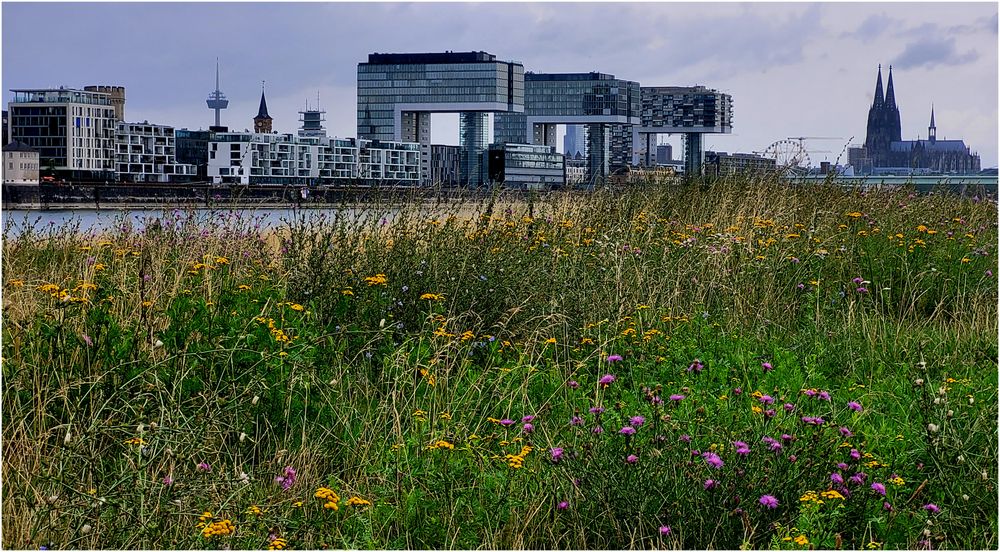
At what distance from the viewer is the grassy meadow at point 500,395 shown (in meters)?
2.86

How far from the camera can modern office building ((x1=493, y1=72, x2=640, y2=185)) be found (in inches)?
5595

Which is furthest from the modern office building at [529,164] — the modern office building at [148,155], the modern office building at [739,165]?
the modern office building at [739,165]

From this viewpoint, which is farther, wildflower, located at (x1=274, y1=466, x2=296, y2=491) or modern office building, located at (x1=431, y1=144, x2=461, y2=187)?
modern office building, located at (x1=431, y1=144, x2=461, y2=187)

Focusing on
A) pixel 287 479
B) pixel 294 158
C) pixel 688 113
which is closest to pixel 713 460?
pixel 287 479

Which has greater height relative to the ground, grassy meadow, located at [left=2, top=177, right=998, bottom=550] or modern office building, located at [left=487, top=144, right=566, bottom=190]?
modern office building, located at [left=487, top=144, right=566, bottom=190]

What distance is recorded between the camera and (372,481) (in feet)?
11.1

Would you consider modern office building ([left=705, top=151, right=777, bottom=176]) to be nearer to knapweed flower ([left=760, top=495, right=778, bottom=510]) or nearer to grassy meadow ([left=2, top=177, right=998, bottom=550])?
grassy meadow ([left=2, top=177, right=998, bottom=550])

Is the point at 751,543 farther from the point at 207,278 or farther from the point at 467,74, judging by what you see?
the point at 467,74

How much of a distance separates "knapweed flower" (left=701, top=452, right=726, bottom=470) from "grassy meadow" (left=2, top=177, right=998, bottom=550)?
2cm

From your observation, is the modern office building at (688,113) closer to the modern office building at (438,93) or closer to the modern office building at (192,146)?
the modern office building at (438,93)

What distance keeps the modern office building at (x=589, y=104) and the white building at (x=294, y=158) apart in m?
22.0

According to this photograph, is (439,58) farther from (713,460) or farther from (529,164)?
(713,460)

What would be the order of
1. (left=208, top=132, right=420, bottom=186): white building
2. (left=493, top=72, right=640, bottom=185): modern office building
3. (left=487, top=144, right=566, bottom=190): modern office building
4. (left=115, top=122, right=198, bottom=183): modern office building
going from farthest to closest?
(left=493, top=72, right=640, bottom=185): modern office building < (left=487, top=144, right=566, bottom=190): modern office building < (left=208, top=132, right=420, bottom=186): white building < (left=115, top=122, right=198, bottom=183): modern office building

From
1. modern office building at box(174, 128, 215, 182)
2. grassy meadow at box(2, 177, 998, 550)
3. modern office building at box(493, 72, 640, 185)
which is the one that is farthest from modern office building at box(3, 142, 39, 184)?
grassy meadow at box(2, 177, 998, 550)
